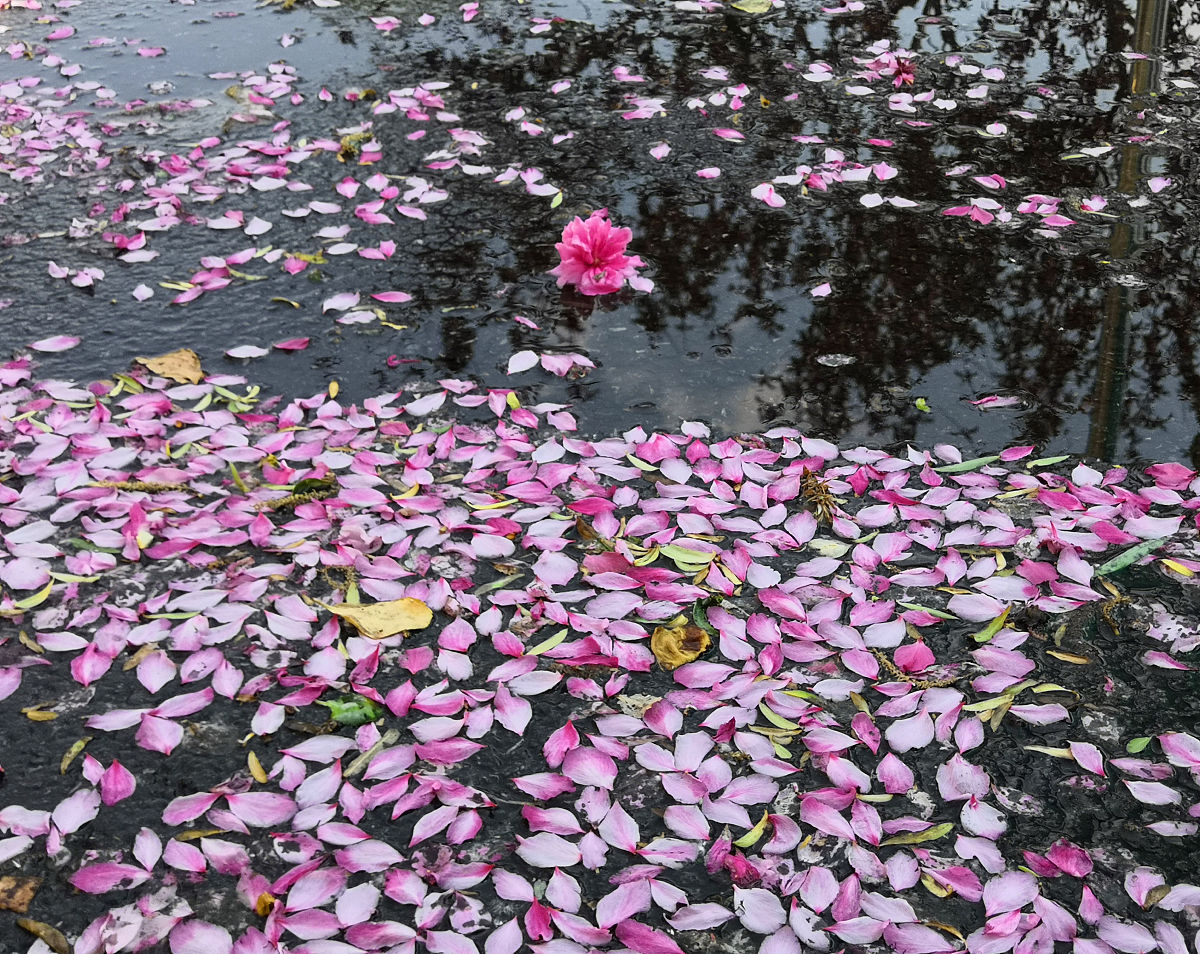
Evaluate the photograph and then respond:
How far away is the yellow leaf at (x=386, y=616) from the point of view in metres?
2.25

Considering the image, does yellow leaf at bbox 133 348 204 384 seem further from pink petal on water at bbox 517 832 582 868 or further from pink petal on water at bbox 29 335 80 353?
pink petal on water at bbox 517 832 582 868

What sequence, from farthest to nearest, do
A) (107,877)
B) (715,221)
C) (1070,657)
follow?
(715,221), (1070,657), (107,877)

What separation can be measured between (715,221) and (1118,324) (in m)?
1.30

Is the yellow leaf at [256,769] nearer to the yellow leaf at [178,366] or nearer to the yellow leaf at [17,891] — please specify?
the yellow leaf at [17,891]

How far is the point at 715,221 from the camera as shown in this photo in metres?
3.64

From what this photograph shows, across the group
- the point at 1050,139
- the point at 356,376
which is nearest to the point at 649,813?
the point at 356,376

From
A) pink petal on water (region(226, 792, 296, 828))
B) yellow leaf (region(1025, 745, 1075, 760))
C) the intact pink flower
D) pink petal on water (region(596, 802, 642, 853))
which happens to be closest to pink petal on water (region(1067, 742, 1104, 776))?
yellow leaf (region(1025, 745, 1075, 760))

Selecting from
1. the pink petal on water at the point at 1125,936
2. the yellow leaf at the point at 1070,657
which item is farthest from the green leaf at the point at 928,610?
the pink petal on water at the point at 1125,936

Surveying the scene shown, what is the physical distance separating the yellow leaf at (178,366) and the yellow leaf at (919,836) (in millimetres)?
2167

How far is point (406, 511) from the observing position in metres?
2.55

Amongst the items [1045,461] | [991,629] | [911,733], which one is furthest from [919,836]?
[1045,461]

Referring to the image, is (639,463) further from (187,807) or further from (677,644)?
(187,807)

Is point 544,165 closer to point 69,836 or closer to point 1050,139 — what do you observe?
point 1050,139

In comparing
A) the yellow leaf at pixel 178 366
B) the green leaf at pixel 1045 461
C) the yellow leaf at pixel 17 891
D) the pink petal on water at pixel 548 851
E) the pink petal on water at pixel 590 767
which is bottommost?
the pink petal on water at pixel 548 851
